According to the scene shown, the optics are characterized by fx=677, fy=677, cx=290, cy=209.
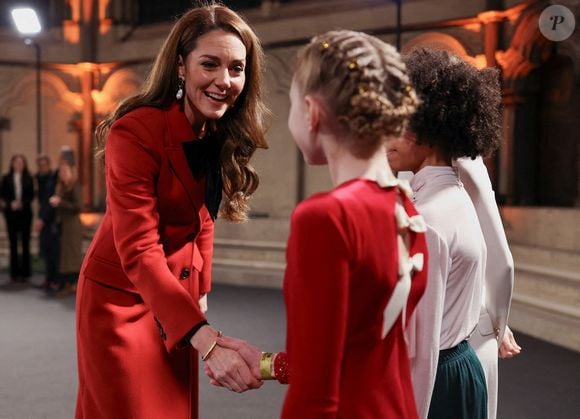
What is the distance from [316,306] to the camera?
42.1 inches

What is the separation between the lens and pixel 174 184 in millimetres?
1843

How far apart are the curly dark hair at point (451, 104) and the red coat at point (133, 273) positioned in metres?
0.65

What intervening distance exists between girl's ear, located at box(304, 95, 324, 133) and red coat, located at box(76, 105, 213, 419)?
2.29 ft

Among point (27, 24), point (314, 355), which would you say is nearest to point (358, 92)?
point (314, 355)

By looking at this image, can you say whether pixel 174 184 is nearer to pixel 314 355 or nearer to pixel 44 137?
pixel 314 355

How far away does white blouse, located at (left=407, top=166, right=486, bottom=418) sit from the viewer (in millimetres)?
1462

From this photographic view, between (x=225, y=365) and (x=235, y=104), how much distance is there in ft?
2.84

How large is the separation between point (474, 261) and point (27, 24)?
31.4 ft

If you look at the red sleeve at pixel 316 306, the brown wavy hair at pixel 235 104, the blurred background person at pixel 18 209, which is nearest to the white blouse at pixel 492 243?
the brown wavy hair at pixel 235 104

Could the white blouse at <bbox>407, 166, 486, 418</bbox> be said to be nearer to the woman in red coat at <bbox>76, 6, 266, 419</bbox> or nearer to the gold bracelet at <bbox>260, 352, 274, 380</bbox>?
the gold bracelet at <bbox>260, 352, 274, 380</bbox>

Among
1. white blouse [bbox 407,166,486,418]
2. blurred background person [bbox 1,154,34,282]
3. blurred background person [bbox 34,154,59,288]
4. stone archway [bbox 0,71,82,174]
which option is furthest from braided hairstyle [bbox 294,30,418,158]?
stone archway [bbox 0,71,82,174]

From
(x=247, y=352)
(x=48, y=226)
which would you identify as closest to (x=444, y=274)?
(x=247, y=352)

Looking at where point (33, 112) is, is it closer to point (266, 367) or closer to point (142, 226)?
point (142, 226)

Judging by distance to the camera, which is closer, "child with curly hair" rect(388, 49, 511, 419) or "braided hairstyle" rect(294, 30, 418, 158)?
"braided hairstyle" rect(294, 30, 418, 158)
